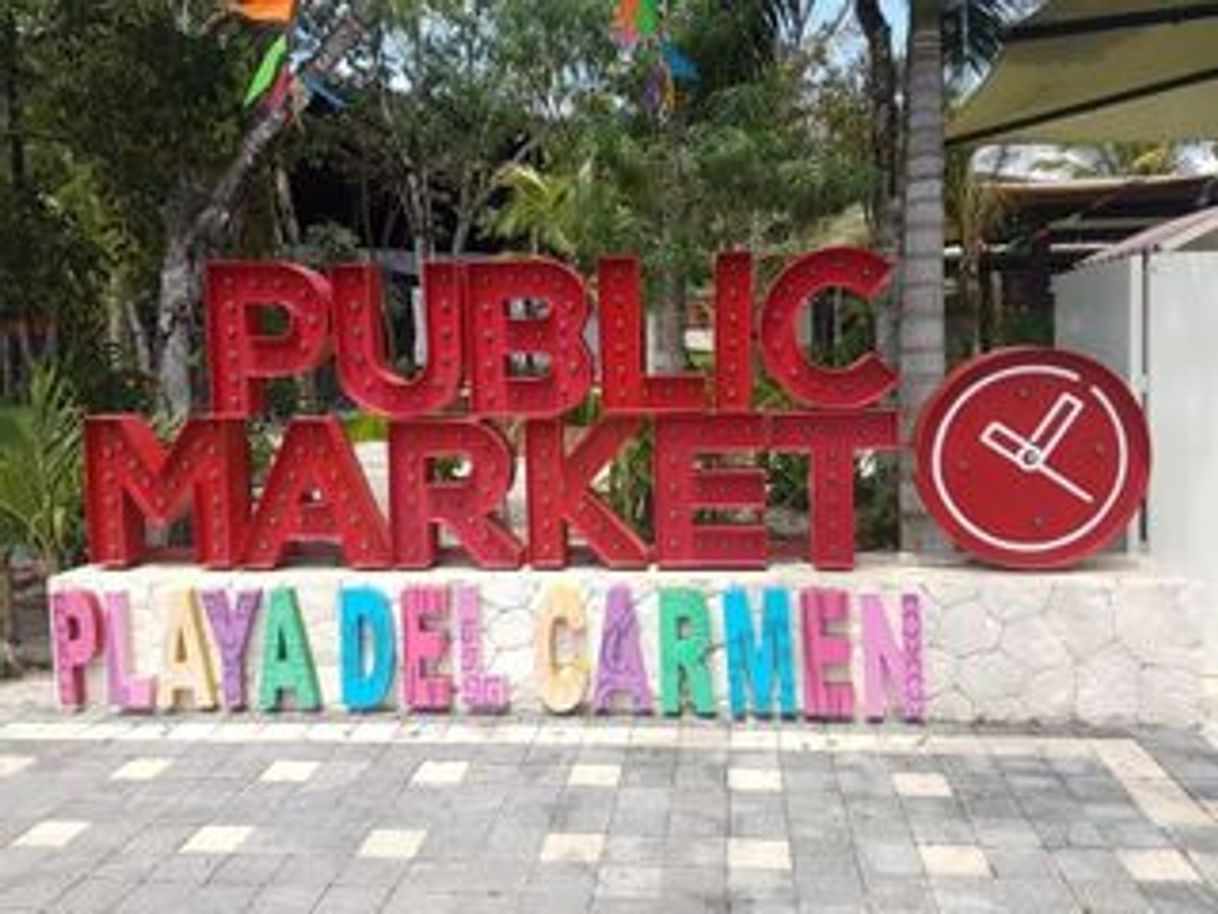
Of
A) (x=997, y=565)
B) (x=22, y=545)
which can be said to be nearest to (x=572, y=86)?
(x=22, y=545)

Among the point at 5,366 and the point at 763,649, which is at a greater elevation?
the point at 5,366

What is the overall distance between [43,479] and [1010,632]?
4993 mm

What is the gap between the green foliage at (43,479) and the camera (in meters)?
8.38

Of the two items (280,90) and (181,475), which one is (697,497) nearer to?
(181,475)

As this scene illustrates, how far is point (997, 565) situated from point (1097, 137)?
3991 millimetres

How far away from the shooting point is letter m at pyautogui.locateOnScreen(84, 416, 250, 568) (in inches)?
292

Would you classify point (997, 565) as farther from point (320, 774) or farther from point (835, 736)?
point (320, 774)

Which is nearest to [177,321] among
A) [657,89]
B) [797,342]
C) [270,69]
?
[270,69]

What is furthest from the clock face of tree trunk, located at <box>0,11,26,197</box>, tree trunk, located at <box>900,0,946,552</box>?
tree trunk, located at <box>0,11,26,197</box>

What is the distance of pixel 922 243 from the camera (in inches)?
333

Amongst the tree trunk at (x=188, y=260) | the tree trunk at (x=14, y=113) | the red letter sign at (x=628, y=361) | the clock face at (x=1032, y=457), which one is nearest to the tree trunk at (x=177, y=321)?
the tree trunk at (x=188, y=260)

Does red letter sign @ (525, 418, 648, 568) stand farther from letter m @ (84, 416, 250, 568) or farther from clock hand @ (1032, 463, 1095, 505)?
clock hand @ (1032, 463, 1095, 505)

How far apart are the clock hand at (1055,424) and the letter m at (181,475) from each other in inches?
143

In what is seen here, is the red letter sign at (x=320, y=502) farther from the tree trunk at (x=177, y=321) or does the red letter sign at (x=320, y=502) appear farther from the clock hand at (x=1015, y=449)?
the tree trunk at (x=177, y=321)
